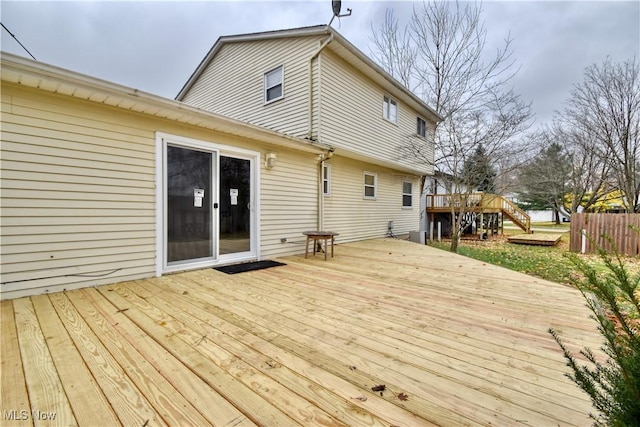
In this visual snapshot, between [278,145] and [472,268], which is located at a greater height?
[278,145]

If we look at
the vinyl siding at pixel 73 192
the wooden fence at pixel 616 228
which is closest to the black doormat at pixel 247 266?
the vinyl siding at pixel 73 192

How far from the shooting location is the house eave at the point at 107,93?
9.20 feet

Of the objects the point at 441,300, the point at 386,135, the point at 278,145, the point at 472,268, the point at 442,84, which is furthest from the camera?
the point at 442,84

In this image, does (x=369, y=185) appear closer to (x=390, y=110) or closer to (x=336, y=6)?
(x=390, y=110)

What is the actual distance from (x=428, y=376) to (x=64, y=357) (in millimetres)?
2431

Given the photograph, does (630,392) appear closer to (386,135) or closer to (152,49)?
(386,135)

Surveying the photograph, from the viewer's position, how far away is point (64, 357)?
1.86 meters

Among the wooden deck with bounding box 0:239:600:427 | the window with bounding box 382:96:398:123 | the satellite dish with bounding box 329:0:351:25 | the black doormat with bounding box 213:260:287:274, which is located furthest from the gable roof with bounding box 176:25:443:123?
the wooden deck with bounding box 0:239:600:427

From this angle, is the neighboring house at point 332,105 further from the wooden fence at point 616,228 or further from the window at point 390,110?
the wooden fence at point 616,228

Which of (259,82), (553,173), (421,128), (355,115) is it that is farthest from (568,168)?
(259,82)

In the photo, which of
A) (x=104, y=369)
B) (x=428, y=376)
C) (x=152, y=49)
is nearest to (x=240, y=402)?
(x=104, y=369)

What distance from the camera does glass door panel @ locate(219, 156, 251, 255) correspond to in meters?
4.97

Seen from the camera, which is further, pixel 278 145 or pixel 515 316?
pixel 278 145

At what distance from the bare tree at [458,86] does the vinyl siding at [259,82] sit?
180 inches
